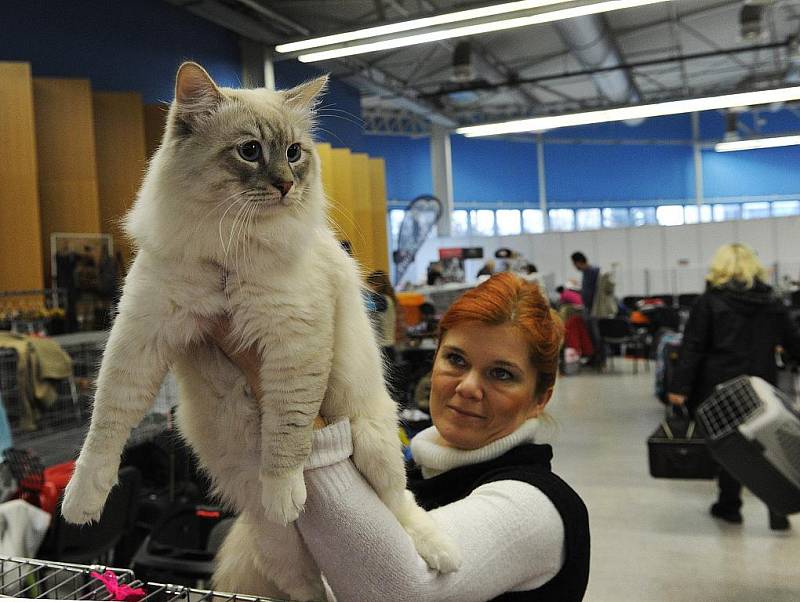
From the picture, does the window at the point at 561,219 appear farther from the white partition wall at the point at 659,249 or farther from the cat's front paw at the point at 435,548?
the cat's front paw at the point at 435,548

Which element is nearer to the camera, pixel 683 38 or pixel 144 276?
pixel 144 276

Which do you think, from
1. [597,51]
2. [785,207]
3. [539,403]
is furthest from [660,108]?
[785,207]

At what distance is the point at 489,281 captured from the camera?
5.36 feet

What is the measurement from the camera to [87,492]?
0.92 meters

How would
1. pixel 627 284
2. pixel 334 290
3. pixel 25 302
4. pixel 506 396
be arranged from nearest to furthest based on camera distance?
pixel 334 290 → pixel 506 396 → pixel 25 302 → pixel 627 284

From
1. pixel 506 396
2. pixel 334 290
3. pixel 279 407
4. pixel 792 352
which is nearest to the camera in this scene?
pixel 279 407

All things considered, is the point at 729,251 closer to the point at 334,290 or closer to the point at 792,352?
the point at 792,352

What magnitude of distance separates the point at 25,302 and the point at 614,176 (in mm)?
16593

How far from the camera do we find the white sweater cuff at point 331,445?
1.01m

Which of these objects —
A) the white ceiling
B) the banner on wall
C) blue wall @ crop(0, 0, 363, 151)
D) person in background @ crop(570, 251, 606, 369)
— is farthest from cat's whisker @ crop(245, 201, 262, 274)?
the banner on wall

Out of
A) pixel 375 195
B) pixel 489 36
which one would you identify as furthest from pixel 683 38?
pixel 375 195

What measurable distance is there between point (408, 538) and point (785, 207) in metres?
20.4

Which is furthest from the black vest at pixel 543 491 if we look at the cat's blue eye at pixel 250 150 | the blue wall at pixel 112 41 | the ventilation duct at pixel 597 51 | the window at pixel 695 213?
the window at pixel 695 213

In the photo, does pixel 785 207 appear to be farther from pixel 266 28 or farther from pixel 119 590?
pixel 119 590
